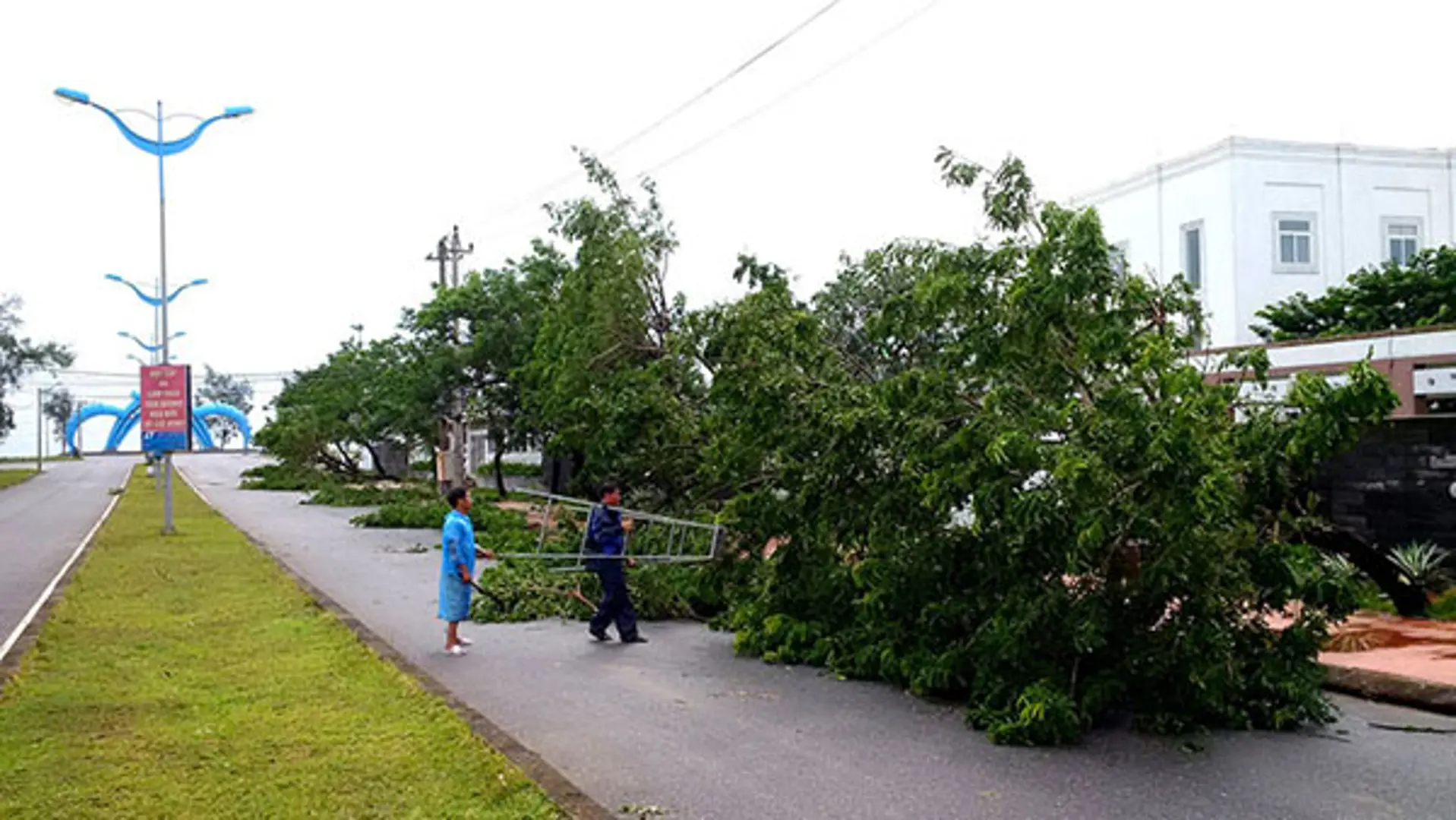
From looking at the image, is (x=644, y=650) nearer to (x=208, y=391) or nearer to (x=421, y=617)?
(x=421, y=617)

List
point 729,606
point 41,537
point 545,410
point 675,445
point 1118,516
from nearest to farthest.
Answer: point 1118,516 < point 729,606 < point 675,445 < point 545,410 < point 41,537

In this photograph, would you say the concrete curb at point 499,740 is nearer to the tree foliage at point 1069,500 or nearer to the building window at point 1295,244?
the tree foliage at point 1069,500

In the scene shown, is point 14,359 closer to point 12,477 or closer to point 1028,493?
point 12,477

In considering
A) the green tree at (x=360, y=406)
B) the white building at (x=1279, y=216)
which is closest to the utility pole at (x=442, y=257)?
the green tree at (x=360, y=406)

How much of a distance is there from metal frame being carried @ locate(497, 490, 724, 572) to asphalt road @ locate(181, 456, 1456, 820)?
4.05ft

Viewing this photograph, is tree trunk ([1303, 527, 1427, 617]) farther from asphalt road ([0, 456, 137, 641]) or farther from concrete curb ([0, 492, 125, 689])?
asphalt road ([0, 456, 137, 641])

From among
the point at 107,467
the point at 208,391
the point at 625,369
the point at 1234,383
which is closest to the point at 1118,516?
the point at 1234,383

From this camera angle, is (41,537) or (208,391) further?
(208,391)

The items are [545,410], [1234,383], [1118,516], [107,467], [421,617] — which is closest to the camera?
[1118,516]

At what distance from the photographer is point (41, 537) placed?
25094mm

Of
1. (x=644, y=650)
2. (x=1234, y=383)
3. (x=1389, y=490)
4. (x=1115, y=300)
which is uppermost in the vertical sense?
(x=1115, y=300)

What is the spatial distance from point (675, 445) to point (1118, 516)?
27.2 ft

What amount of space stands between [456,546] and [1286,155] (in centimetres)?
2088

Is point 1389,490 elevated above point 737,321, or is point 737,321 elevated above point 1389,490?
point 737,321
